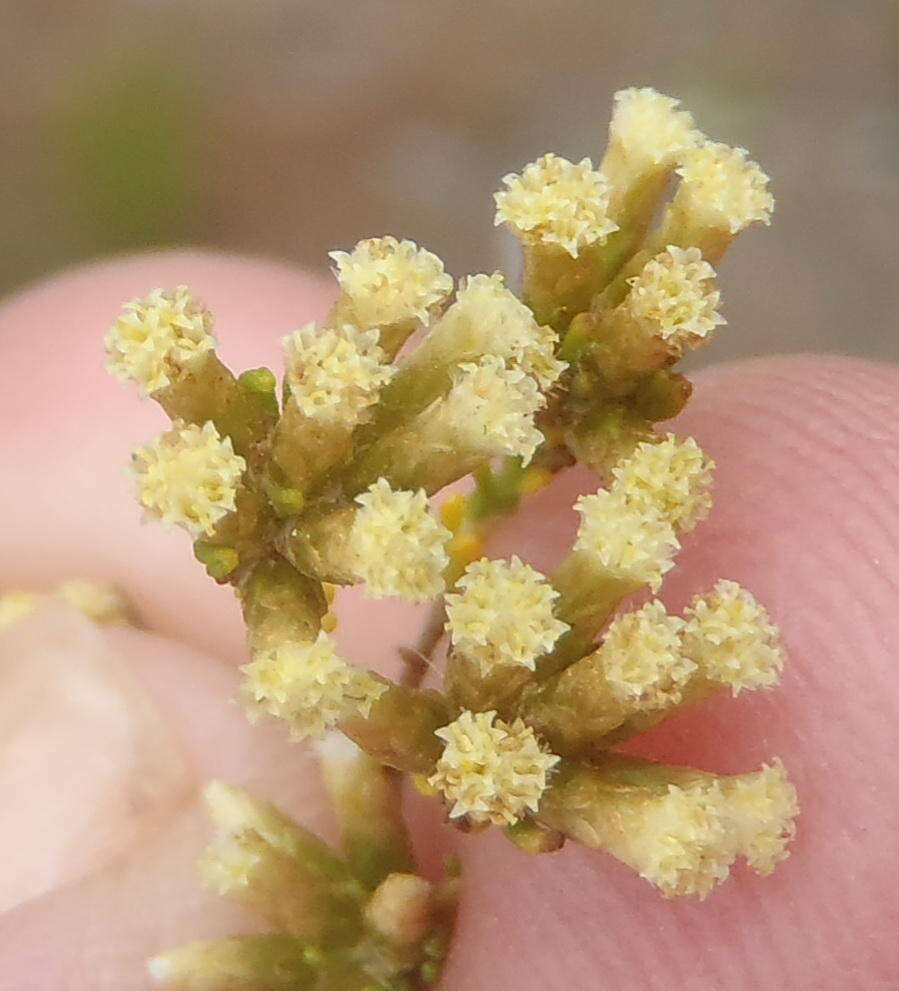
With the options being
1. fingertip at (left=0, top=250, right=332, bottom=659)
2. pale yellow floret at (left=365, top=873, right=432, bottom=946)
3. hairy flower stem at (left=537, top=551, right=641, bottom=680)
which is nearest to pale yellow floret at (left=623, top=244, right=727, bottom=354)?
hairy flower stem at (left=537, top=551, right=641, bottom=680)

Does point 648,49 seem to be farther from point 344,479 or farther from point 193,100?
point 344,479

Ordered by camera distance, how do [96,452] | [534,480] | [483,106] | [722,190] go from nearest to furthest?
[722,190] < [534,480] < [96,452] < [483,106]

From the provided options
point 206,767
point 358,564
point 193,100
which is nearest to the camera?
point 358,564

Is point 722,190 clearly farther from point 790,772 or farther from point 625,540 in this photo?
point 790,772

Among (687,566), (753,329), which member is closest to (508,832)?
(687,566)

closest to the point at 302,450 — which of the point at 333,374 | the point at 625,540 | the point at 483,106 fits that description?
the point at 333,374

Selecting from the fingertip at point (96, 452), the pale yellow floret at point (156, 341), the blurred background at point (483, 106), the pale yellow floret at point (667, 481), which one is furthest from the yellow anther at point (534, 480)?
the blurred background at point (483, 106)

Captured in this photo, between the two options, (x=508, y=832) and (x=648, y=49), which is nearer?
(x=508, y=832)
